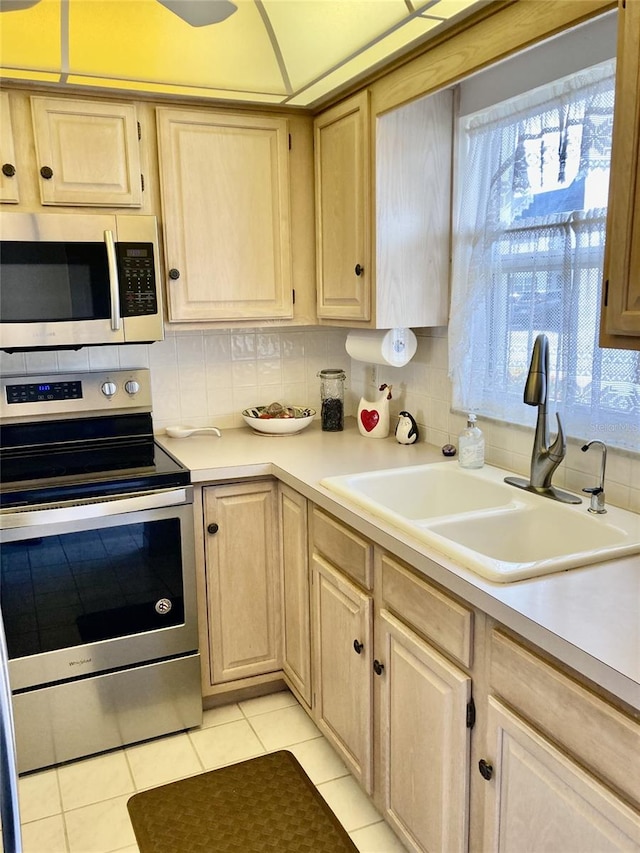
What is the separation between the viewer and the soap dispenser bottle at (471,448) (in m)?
2.12

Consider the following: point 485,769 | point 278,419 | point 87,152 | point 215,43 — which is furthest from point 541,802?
point 87,152

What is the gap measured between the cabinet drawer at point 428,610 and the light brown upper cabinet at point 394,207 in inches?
37.1

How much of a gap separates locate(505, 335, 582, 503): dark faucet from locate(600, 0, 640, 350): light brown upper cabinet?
1.62 ft

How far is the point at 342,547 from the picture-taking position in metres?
1.94

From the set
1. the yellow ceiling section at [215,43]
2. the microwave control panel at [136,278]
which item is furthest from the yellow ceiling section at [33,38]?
the microwave control panel at [136,278]

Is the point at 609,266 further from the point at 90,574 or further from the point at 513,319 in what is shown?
the point at 90,574

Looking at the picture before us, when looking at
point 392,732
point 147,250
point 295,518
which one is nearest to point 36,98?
point 147,250

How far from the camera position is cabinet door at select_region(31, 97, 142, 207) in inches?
86.2

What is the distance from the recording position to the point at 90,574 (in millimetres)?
2111

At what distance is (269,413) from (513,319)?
1.08 meters

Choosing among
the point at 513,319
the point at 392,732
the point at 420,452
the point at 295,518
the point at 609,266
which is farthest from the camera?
the point at 420,452

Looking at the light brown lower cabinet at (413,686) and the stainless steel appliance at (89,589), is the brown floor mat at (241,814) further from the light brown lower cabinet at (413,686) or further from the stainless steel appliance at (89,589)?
the stainless steel appliance at (89,589)

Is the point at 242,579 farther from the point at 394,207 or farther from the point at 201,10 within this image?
the point at 201,10

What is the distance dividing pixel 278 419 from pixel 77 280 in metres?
0.90
